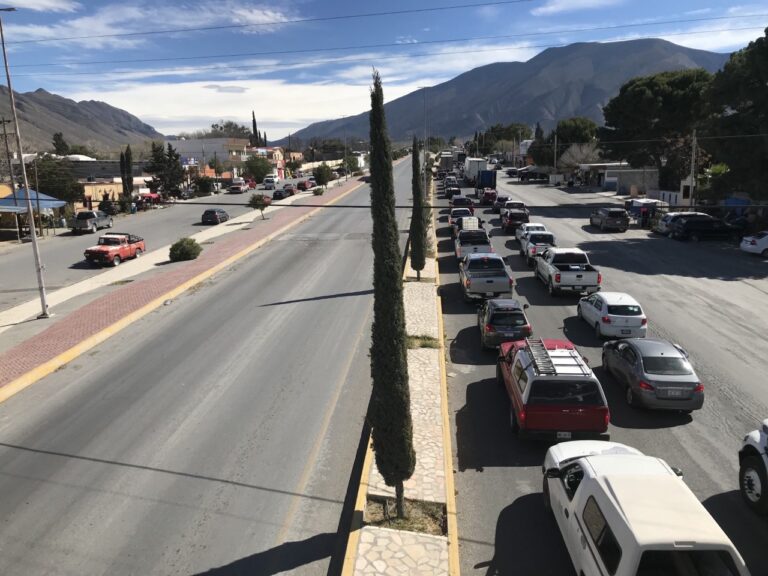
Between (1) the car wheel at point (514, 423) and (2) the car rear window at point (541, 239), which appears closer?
(1) the car wheel at point (514, 423)

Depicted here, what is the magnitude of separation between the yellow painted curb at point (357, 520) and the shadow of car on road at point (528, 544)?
1686 millimetres

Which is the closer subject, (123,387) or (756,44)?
(123,387)

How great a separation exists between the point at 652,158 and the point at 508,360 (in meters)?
57.9

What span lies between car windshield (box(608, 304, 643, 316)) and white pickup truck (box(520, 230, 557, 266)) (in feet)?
34.3

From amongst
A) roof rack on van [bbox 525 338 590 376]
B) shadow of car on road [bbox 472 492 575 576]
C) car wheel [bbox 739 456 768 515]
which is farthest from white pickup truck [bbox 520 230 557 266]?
shadow of car on road [bbox 472 492 575 576]

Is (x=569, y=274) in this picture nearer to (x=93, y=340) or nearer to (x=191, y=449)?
(x=191, y=449)

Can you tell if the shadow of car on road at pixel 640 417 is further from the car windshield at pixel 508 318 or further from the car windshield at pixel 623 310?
the car windshield at pixel 623 310

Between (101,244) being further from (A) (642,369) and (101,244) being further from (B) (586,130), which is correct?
(B) (586,130)

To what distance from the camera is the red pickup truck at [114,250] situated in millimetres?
31281

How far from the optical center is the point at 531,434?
1061cm

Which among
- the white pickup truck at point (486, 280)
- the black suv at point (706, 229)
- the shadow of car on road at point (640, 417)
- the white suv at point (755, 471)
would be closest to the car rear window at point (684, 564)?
the white suv at point (755, 471)

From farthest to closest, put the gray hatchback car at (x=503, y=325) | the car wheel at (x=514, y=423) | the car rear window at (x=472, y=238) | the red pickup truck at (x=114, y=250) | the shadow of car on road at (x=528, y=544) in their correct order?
the red pickup truck at (x=114, y=250) < the car rear window at (x=472, y=238) < the gray hatchback car at (x=503, y=325) < the car wheel at (x=514, y=423) < the shadow of car on road at (x=528, y=544)

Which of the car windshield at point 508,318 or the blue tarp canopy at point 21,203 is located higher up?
the blue tarp canopy at point 21,203

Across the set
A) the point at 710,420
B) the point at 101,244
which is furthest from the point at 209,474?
the point at 101,244
